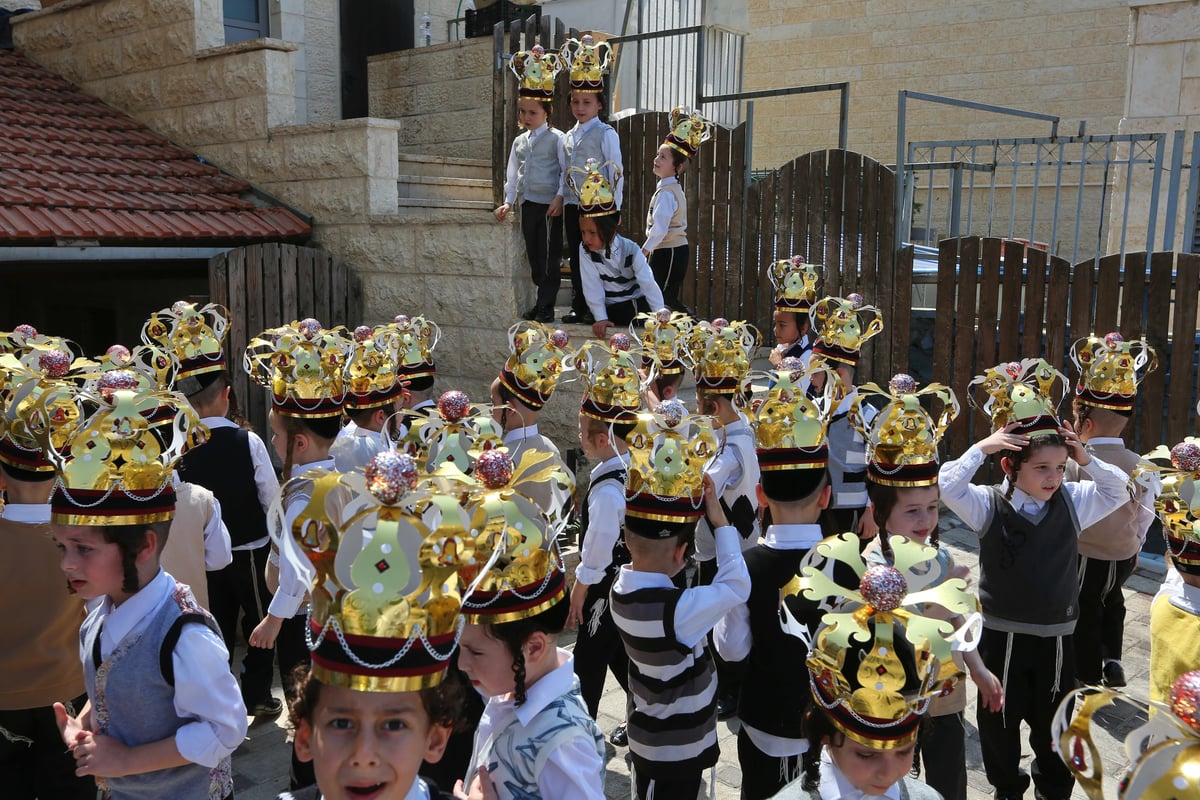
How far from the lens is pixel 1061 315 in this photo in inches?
303

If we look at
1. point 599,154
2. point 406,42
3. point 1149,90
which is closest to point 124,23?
point 406,42

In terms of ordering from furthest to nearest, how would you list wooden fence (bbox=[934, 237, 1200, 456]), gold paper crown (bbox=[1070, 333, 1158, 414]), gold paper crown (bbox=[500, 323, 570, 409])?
wooden fence (bbox=[934, 237, 1200, 456])
gold paper crown (bbox=[1070, 333, 1158, 414])
gold paper crown (bbox=[500, 323, 570, 409])

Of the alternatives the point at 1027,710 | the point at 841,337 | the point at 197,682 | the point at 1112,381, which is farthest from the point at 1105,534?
the point at 197,682

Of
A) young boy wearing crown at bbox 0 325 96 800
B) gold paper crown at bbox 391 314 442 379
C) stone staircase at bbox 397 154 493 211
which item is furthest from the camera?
stone staircase at bbox 397 154 493 211

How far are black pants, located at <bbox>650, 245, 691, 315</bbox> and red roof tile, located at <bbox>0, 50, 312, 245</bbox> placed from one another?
147 inches

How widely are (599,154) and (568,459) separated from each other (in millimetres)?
2740

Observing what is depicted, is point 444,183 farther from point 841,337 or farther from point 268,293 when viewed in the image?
point 841,337

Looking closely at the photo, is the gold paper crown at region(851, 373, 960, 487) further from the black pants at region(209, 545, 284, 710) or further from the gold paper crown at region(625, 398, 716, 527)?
the black pants at region(209, 545, 284, 710)

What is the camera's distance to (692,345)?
17.5ft

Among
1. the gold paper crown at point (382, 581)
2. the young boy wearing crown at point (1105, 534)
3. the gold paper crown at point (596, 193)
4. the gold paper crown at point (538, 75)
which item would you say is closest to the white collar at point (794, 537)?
the gold paper crown at point (382, 581)

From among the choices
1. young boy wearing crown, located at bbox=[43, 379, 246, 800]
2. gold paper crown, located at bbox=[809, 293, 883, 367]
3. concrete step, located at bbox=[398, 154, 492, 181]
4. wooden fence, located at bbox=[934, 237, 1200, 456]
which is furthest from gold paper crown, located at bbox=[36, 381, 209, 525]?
concrete step, located at bbox=[398, 154, 492, 181]

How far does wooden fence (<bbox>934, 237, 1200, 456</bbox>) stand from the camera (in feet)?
23.7

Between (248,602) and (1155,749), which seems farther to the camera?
(248,602)

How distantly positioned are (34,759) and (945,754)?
3323 millimetres
